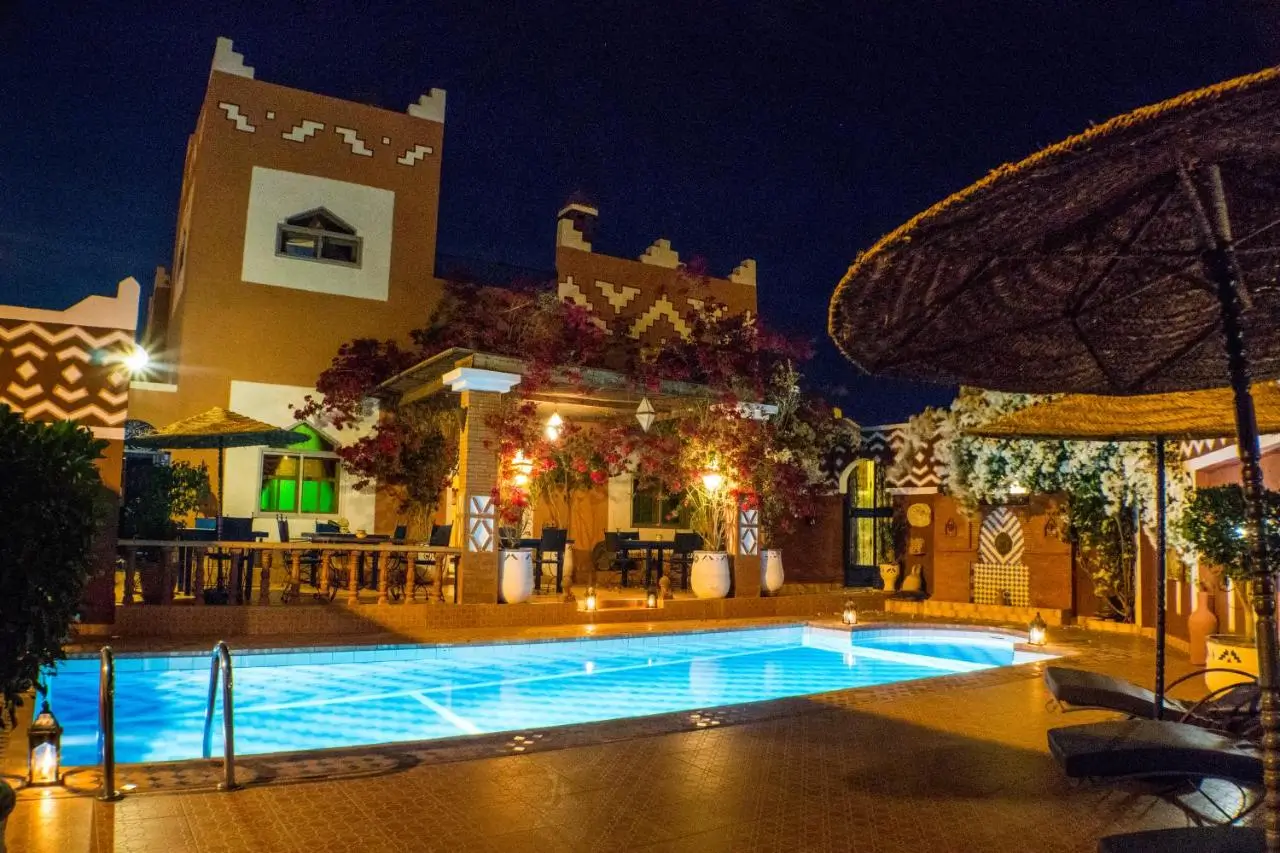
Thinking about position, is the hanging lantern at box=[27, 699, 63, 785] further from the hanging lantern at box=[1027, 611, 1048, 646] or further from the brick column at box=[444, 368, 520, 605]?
the hanging lantern at box=[1027, 611, 1048, 646]

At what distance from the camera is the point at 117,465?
381 inches

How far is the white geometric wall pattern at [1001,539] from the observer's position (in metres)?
14.6

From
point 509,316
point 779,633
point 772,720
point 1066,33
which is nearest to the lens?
point 772,720

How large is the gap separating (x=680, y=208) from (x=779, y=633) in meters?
15.5

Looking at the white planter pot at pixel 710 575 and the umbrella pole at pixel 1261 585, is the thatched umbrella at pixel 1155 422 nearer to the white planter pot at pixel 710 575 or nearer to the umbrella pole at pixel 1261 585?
the umbrella pole at pixel 1261 585

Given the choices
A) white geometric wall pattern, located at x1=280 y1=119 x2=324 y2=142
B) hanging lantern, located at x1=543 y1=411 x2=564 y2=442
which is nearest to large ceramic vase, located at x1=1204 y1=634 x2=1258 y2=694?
hanging lantern, located at x1=543 y1=411 x2=564 y2=442

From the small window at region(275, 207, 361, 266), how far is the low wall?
23.8 feet

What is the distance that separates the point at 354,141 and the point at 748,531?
30.1ft

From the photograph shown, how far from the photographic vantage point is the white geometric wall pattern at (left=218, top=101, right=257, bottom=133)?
15172 millimetres

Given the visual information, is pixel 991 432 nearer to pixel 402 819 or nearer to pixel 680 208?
pixel 402 819

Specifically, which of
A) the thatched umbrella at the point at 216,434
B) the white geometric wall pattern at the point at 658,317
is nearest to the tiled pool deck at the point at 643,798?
the thatched umbrella at the point at 216,434

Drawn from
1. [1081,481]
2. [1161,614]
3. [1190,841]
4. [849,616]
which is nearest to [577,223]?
[849,616]

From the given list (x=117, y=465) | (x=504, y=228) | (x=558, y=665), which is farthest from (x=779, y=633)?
(x=504, y=228)

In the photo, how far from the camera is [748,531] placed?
45.4 ft
